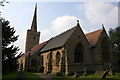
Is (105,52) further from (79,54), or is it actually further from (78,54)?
(78,54)

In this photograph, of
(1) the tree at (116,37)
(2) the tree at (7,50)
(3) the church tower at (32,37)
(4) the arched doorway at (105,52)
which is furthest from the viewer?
(3) the church tower at (32,37)

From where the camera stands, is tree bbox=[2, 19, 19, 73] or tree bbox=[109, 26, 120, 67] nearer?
tree bbox=[2, 19, 19, 73]

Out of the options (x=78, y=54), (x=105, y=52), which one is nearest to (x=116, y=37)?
(x=105, y=52)

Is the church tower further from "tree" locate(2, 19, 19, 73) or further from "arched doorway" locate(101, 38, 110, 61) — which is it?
"arched doorway" locate(101, 38, 110, 61)

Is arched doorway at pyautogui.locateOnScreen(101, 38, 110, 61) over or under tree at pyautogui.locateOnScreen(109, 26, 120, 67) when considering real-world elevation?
under

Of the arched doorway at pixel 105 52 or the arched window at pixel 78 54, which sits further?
the arched doorway at pixel 105 52

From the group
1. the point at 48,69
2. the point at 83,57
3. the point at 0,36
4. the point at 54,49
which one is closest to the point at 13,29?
the point at 0,36

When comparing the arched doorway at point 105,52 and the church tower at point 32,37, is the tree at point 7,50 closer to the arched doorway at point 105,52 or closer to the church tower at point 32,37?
the arched doorway at point 105,52

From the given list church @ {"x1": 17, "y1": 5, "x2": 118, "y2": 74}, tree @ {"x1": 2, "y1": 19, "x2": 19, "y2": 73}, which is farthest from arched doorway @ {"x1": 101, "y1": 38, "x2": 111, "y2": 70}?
tree @ {"x1": 2, "y1": 19, "x2": 19, "y2": 73}

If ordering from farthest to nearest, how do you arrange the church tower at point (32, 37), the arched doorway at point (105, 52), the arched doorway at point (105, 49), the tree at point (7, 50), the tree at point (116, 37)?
1. the church tower at point (32, 37)
2. the tree at point (116, 37)
3. the arched doorway at point (105, 49)
4. the arched doorway at point (105, 52)
5. the tree at point (7, 50)

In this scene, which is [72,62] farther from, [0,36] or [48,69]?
[0,36]

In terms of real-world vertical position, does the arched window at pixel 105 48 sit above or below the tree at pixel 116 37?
below

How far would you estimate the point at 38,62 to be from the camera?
34.7 metres

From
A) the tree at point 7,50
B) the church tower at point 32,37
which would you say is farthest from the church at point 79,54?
the church tower at point 32,37
